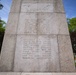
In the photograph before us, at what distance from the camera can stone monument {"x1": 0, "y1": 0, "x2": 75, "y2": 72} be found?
415 centimetres

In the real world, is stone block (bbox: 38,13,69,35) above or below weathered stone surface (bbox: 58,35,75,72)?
above

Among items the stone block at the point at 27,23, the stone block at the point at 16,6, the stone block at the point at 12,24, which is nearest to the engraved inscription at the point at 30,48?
the stone block at the point at 27,23

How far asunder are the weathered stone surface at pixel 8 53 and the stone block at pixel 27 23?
478mm

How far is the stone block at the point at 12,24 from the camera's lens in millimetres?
4775

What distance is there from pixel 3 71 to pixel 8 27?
1833 millimetres

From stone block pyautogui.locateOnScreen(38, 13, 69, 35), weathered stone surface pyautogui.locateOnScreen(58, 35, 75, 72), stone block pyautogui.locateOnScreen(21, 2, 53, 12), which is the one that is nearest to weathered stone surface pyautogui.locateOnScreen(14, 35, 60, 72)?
weathered stone surface pyautogui.locateOnScreen(58, 35, 75, 72)

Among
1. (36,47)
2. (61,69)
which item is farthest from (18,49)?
(61,69)

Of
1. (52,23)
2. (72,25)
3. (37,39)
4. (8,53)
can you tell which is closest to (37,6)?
(52,23)

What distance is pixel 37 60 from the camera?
421cm

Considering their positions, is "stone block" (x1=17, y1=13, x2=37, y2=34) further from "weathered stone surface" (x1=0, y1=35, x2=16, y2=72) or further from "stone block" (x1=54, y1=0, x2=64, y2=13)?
"stone block" (x1=54, y1=0, x2=64, y2=13)

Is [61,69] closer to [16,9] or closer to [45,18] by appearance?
[45,18]

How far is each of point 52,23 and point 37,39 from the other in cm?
99

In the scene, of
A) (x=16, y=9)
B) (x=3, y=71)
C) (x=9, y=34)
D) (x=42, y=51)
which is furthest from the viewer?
(x=16, y=9)

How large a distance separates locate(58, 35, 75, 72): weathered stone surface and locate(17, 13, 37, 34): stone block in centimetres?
118
